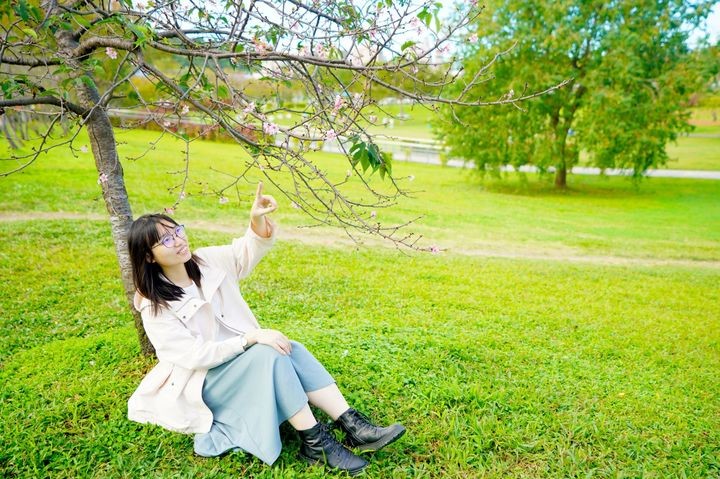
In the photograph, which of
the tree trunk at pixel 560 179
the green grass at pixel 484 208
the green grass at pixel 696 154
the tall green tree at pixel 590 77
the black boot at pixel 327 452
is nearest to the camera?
A: the black boot at pixel 327 452

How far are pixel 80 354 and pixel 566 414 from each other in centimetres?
356

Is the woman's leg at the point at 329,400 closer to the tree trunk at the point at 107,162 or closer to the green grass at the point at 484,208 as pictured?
the tree trunk at the point at 107,162

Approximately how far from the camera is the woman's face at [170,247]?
294cm

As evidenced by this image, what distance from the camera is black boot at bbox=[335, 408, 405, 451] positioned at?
300 cm

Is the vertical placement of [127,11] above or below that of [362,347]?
above

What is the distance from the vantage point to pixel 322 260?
26.3ft

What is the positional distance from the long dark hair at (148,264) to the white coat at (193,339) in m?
0.05

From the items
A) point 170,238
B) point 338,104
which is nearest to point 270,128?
point 338,104

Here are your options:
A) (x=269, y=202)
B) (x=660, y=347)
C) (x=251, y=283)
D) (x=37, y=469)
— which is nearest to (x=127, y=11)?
(x=269, y=202)

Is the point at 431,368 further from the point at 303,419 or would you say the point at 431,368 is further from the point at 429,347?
the point at 303,419

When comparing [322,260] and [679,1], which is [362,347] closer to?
[322,260]

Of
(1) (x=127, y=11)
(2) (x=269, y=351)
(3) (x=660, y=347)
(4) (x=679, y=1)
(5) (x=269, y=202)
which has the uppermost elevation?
(4) (x=679, y=1)

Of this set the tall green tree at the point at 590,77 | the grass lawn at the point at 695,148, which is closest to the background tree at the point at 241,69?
the tall green tree at the point at 590,77

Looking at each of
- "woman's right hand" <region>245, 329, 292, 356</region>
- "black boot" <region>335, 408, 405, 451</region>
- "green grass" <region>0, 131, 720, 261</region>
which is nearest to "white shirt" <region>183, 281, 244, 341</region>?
"woman's right hand" <region>245, 329, 292, 356</region>
